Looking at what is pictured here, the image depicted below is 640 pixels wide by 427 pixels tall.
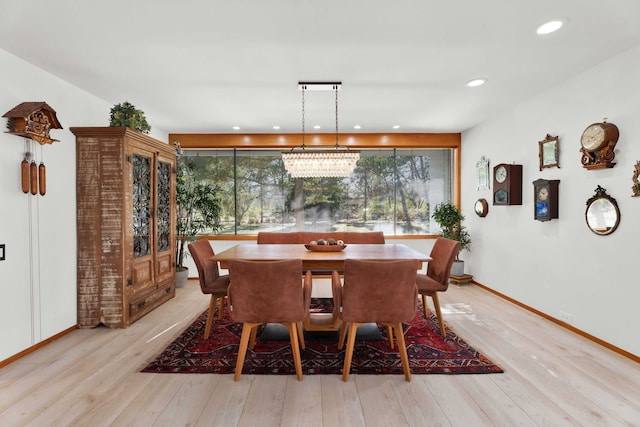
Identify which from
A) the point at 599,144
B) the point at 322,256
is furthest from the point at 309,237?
the point at 599,144

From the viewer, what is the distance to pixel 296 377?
2.37 m

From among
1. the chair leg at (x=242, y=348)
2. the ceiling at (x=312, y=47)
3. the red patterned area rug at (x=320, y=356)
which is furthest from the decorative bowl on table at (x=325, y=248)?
the ceiling at (x=312, y=47)

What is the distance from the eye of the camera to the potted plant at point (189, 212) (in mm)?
5008

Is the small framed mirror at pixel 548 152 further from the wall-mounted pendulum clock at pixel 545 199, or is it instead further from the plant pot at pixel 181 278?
the plant pot at pixel 181 278

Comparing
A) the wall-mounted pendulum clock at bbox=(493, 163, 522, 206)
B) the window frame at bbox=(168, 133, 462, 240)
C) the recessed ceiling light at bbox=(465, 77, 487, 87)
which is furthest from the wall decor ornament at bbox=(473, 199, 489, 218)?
the recessed ceiling light at bbox=(465, 77, 487, 87)

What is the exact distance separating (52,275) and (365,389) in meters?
2.96

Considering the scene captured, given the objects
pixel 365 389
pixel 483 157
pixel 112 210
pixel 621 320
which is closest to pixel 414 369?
pixel 365 389

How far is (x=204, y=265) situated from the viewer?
10.3 feet

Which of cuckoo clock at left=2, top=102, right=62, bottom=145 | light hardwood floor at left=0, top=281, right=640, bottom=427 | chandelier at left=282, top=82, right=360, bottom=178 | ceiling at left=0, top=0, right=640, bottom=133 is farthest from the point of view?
chandelier at left=282, top=82, right=360, bottom=178

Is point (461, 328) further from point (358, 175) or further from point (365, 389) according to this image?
point (358, 175)

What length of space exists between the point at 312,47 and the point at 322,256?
1.74m

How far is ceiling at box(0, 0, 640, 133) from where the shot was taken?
6.73 feet

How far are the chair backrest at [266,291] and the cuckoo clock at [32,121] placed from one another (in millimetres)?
2054

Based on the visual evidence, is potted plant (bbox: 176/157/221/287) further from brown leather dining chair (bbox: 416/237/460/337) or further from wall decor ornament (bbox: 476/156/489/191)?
wall decor ornament (bbox: 476/156/489/191)
